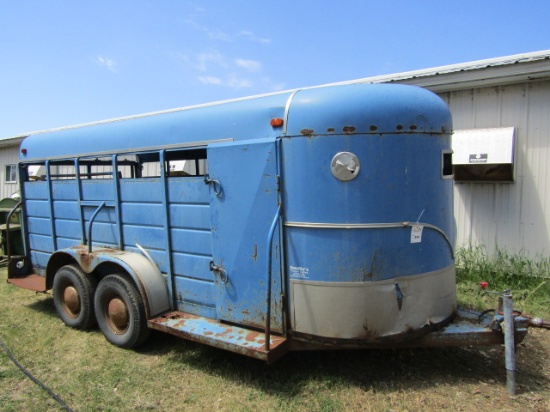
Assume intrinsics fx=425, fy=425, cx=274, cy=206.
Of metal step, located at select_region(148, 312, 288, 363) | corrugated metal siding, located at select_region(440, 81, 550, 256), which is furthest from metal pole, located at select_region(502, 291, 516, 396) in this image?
corrugated metal siding, located at select_region(440, 81, 550, 256)

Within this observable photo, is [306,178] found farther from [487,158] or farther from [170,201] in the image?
[487,158]

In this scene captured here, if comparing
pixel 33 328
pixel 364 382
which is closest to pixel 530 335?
pixel 364 382

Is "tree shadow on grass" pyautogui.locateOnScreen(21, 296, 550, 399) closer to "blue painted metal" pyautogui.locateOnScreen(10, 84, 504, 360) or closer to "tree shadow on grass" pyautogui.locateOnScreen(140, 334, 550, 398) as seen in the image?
"tree shadow on grass" pyautogui.locateOnScreen(140, 334, 550, 398)

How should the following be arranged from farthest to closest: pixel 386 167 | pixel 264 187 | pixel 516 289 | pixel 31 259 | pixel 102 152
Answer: pixel 31 259 < pixel 516 289 < pixel 102 152 < pixel 264 187 < pixel 386 167

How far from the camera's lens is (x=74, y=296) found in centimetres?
493

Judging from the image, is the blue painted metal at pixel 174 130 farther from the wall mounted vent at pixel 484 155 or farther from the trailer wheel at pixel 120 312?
the wall mounted vent at pixel 484 155

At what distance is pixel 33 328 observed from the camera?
16.7 ft

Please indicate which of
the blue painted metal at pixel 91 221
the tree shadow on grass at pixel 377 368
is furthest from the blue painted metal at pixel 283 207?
the blue painted metal at pixel 91 221

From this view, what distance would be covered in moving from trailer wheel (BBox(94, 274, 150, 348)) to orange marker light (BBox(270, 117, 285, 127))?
2197mm

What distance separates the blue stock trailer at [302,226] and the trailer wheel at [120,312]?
20mm

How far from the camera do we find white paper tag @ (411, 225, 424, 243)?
3.28m

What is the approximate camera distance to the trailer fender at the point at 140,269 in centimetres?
410

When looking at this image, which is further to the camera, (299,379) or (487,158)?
(487,158)

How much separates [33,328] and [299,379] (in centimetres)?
347
